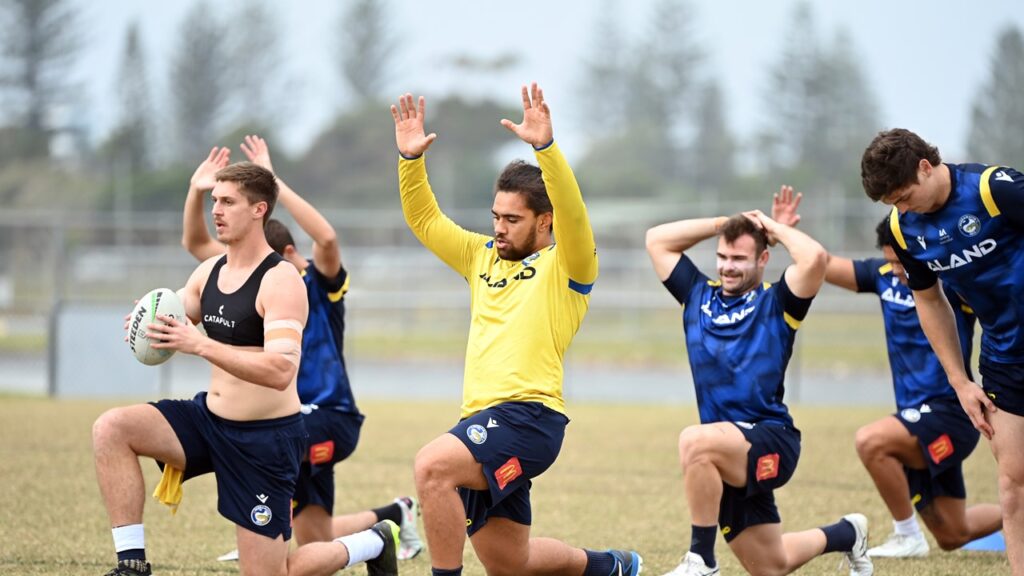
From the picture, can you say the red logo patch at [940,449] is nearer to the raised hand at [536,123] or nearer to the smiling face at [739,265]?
the smiling face at [739,265]

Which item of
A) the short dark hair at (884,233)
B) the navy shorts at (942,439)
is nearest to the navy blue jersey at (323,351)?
the short dark hair at (884,233)

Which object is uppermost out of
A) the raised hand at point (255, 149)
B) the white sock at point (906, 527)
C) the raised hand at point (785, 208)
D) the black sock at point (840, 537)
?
the raised hand at point (255, 149)

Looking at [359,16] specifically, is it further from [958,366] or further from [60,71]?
[958,366]

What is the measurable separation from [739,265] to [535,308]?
4.71 ft

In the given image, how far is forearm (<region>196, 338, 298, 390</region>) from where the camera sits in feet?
16.2

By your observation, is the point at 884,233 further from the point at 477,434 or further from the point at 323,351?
the point at 323,351

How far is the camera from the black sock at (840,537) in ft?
21.4

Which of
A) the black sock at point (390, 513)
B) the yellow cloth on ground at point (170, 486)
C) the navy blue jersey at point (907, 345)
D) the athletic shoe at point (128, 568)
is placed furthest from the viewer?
the black sock at point (390, 513)

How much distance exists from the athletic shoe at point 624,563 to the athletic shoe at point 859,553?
1.36 metres

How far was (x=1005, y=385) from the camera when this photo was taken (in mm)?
5621

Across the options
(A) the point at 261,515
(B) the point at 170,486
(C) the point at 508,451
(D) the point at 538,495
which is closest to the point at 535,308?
(C) the point at 508,451

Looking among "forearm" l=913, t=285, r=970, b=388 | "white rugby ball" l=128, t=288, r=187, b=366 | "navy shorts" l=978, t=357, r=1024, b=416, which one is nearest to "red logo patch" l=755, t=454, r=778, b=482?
"forearm" l=913, t=285, r=970, b=388

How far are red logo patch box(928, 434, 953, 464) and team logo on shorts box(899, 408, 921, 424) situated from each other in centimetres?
18

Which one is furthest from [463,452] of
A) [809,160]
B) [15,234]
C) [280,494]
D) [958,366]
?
[809,160]
